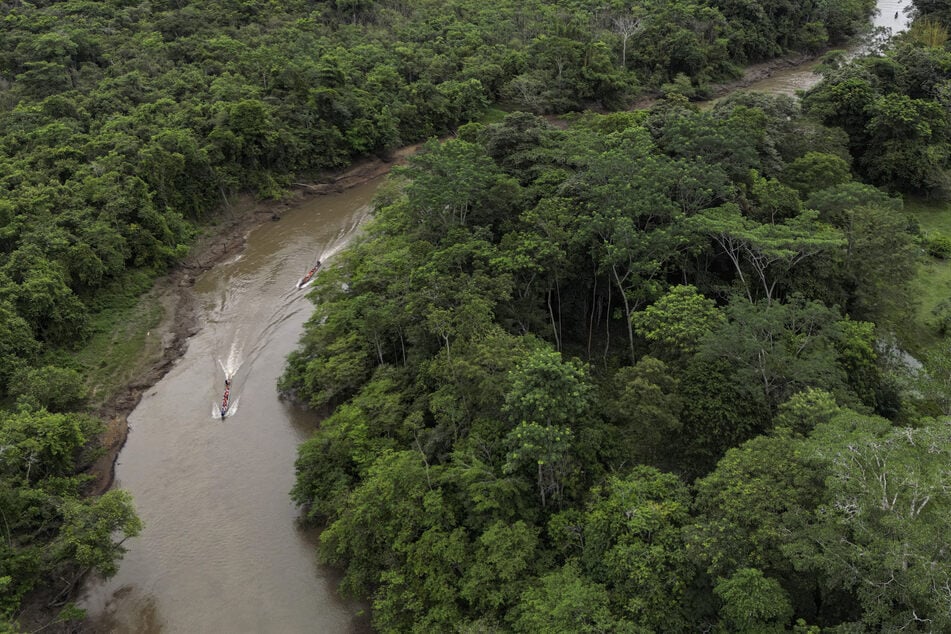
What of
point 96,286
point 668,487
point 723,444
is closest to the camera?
point 668,487

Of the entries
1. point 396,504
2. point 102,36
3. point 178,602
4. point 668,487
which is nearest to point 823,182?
point 668,487

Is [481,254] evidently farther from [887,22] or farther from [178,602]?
[887,22]

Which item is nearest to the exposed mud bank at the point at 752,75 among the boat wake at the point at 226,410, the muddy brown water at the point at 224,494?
the muddy brown water at the point at 224,494

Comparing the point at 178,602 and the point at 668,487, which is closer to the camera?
the point at 668,487

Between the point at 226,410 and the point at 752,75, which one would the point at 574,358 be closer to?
the point at 226,410

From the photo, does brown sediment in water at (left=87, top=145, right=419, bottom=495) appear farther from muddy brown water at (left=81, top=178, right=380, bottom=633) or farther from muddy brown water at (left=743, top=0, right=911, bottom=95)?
muddy brown water at (left=743, top=0, right=911, bottom=95)

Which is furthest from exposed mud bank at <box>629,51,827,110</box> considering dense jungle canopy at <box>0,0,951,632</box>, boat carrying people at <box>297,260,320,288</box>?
boat carrying people at <box>297,260,320,288</box>

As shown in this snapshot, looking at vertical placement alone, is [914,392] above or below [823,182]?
below
